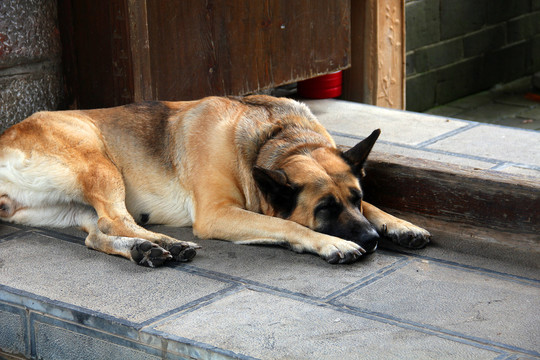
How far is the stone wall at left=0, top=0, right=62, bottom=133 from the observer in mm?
4844

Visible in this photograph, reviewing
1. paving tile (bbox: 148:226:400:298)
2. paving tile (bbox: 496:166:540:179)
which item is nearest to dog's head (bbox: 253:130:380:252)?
paving tile (bbox: 148:226:400:298)

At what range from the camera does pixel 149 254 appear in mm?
3775

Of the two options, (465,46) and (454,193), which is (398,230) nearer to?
(454,193)

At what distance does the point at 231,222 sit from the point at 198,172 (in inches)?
13.7

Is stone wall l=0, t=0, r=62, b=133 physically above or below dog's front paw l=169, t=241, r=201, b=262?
above

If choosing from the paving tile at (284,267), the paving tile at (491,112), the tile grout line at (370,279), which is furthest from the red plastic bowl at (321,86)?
the tile grout line at (370,279)

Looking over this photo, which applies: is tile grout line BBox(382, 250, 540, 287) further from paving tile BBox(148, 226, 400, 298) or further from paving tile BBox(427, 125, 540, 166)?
paving tile BBox(427, 125, 540, 166)

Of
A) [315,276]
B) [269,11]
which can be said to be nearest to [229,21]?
[269,11]

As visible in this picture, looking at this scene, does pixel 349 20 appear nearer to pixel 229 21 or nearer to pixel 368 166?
pixel 229 21

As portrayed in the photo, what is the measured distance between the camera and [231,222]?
4.07m

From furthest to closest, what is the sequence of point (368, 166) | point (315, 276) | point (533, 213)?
1. point (368, 166)
2. point (533, 213)
3. point (315, 276)

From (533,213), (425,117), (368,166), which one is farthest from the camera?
(425,117)

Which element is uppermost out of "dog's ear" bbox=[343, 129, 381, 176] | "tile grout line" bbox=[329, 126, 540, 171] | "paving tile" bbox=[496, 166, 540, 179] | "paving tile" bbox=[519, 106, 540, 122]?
"dog's ear" bbox=[343, 129, 381, 176]

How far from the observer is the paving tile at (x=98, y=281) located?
3.37 meters
